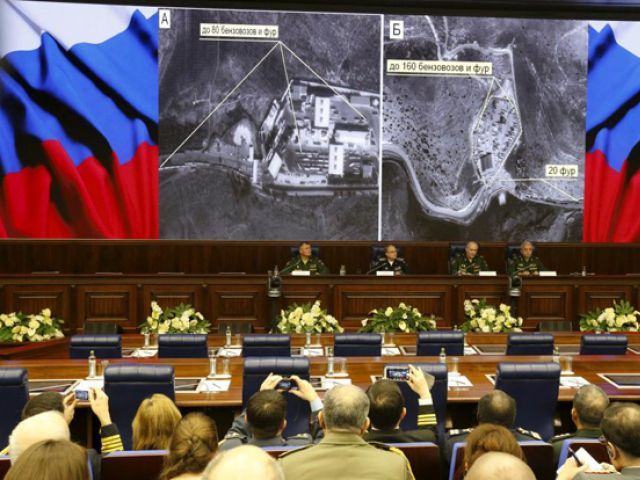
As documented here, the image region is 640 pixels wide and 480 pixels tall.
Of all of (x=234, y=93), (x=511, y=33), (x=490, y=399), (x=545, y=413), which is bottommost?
(x=545, y=413)

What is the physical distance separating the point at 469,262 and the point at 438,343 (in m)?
4.08

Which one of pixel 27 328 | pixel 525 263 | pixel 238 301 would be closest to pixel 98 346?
pixel 27 328

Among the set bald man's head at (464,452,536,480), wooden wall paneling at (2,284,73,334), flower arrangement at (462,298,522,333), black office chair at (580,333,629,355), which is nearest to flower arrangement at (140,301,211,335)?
wooden wall paneling at (2,284,73,334)

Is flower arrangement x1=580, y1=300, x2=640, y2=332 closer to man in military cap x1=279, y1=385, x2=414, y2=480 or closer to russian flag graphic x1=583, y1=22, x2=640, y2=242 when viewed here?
russian flag graphic x1=583, y1=22, x2=640, y2=242

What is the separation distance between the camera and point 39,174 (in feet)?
34.2

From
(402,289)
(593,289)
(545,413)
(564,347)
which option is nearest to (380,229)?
(402,289)

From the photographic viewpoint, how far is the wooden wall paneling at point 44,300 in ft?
27.9

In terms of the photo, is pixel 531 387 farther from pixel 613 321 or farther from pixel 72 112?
pixel 72 112

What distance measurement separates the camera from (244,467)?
1.46 meters

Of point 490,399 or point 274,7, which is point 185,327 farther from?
point 274,7

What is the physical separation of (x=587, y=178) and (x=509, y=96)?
173 cm

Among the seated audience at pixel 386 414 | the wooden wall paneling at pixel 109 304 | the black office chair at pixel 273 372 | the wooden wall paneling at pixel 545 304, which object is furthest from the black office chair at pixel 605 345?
the wooden wall paneling at pixel 109 304

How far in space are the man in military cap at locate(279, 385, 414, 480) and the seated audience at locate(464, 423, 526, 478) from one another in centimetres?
22

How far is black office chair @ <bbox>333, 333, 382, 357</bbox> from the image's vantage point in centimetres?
571
